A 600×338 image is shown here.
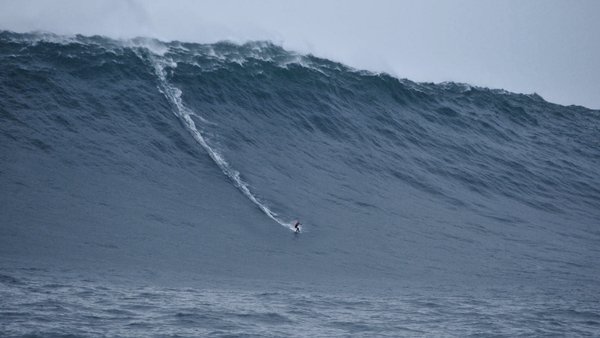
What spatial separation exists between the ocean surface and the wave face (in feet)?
0.23

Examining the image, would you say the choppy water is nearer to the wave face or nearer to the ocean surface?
the ocean surface

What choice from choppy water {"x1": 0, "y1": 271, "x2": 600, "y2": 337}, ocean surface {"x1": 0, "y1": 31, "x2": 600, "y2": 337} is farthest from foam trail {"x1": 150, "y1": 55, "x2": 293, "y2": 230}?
choppy water {"x1": 0, "y1": 271, "x2": 600, "y2": 337}

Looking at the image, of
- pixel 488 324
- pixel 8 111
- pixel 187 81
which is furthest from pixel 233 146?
pixel 488 324

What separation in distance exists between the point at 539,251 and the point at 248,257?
8061mm

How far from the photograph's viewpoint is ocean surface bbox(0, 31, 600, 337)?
31.3 feet

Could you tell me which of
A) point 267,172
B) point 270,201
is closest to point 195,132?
point 267,172

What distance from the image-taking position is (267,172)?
17.8 meters

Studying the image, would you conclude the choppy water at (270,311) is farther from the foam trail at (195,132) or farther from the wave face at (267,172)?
the foam trail at (195,132)

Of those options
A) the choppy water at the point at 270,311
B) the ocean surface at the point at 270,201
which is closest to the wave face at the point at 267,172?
the ocean surface at the point at 270,201

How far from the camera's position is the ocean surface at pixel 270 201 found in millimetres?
9547

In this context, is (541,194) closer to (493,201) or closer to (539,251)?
(493,201)

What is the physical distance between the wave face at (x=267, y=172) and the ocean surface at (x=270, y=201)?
0.23 feet

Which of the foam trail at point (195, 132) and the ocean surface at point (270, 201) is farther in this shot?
the foam trail at point (195, 132)

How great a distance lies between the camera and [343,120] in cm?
2278
